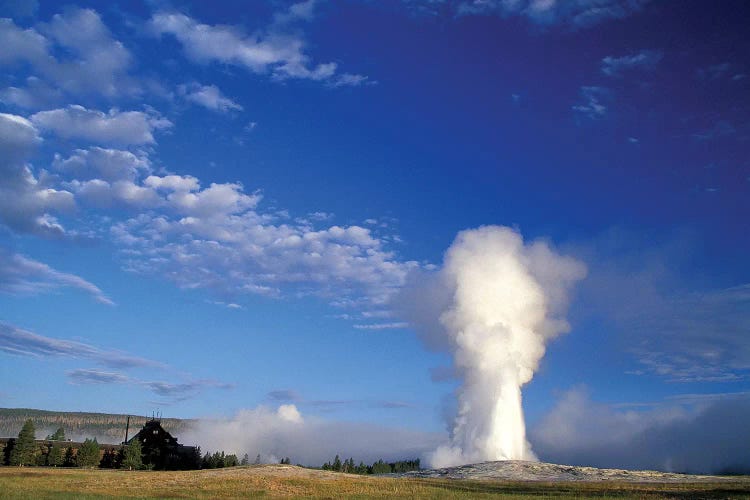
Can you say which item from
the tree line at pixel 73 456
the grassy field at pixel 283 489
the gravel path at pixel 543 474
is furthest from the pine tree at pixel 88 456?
the gravel path at pixel 543 474

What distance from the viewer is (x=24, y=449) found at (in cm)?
11794

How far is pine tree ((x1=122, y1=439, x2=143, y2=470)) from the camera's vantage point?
111 metres

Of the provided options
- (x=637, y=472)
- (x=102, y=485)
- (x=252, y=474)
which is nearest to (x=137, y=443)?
(x=252, y=474)

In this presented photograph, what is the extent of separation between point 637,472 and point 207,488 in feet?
207

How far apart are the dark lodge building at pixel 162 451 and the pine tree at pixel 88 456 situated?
760 cm

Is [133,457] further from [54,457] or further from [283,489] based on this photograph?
[283,489]

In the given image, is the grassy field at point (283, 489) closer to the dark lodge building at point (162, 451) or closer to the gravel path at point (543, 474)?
the gravel path at point (543, 474)

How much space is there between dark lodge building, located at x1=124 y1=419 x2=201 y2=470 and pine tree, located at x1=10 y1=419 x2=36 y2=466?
749 inches

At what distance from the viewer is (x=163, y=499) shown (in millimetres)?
41844

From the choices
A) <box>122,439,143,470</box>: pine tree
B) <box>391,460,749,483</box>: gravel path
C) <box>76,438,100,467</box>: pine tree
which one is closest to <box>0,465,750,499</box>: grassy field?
<box>391,460,749,483</box>: gravel path

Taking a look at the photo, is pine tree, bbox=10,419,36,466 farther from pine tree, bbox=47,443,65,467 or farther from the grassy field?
the grassy field

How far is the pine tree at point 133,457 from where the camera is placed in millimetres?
111375

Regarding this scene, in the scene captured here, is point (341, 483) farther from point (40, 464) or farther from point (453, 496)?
point (40, 464)

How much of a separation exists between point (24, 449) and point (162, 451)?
26.0 m
